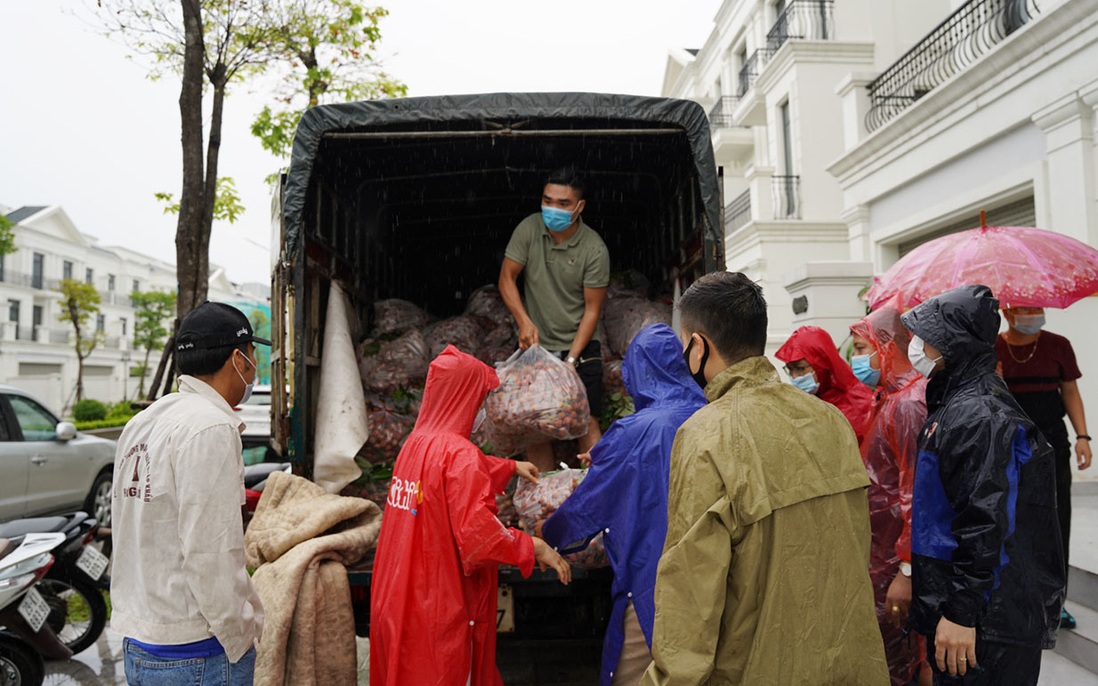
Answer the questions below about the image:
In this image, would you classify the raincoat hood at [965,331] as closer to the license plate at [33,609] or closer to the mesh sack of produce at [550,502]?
the mesh sack of produce at [550,502]

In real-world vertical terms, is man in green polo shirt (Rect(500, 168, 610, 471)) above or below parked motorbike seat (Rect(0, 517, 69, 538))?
above

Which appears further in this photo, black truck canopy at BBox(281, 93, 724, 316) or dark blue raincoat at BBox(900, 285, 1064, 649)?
black truck canopy at BBox(281, 93, 724, 316)

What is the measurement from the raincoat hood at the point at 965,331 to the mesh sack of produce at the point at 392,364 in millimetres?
2954

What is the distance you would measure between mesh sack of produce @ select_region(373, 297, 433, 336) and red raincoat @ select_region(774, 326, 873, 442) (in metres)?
2.54

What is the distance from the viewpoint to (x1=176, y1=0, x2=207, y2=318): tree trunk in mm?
7039

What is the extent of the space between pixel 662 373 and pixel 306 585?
5.32 ft

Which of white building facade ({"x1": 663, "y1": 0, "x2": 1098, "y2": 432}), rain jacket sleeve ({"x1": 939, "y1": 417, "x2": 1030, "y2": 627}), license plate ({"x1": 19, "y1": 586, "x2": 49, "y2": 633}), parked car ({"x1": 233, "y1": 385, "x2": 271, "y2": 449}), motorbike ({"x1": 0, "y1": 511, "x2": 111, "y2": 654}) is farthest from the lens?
parked car ({"x1": 233, "y1": 385, "x2": 271, "y2": 449})

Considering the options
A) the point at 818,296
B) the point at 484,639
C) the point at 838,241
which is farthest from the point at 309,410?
the point at 838,241

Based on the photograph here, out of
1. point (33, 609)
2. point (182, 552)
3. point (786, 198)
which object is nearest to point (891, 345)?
point (182, 552)

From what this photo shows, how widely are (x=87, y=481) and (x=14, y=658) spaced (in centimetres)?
454

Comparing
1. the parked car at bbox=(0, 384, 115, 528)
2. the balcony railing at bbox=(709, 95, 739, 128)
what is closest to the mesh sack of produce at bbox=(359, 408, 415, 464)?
the parked car at bbox=(0, 384, 115, 528)

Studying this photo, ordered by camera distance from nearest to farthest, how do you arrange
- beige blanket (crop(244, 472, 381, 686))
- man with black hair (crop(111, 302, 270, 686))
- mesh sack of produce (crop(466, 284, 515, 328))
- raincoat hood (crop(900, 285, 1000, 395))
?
man with black hair (crop(111, 302, 270, 686)) → raincoat hood (crop(900, 285, 1000, 395)) → beige blanket (crop(244, 472, 381, 686)) → mesh sack of produce (crop(466, 284, 515, 328))

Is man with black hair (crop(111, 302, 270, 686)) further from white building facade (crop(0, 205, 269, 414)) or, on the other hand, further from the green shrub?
white building facade (crop(0, 205, 269, 414))

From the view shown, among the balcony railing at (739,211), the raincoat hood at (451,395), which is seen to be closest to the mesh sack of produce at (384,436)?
the raincoat hood at (451,395)
